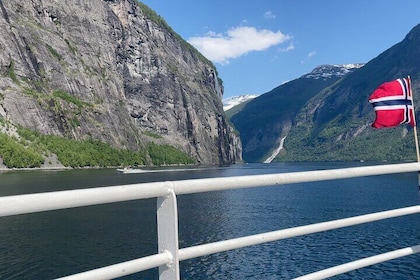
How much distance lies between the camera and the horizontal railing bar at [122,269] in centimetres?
246

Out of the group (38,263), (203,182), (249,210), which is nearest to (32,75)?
(249,210)

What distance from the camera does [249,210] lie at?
57.9 m

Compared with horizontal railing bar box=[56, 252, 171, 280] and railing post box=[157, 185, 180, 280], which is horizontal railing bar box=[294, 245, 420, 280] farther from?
horizontal railing bar box=[56, 252, 171, 280]

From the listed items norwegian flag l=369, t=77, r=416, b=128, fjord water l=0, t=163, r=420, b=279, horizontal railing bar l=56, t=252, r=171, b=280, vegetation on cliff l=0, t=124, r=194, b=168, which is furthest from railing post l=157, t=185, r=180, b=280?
vegetation on cliff l=0, t=124, r=194, b=168

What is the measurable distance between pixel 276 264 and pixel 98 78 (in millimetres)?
185081

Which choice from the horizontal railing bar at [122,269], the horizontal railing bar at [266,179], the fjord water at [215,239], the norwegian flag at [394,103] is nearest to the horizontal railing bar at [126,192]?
the horizontal railing bar at [266,179]

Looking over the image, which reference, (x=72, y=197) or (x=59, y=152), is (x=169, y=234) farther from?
(x=59, y=152)

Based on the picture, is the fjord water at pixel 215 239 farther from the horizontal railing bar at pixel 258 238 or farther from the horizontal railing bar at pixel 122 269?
the horizontal railing bar at pixel 122 269

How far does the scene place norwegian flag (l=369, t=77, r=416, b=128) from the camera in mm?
7055

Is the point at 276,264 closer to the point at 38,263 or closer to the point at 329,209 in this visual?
the point at 38,263

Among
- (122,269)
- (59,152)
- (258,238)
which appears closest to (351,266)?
(258,238)

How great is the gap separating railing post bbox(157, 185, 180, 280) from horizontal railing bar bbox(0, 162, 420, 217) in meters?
0.09

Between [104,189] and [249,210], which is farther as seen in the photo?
[249,210]

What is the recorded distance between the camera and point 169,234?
292 cm
